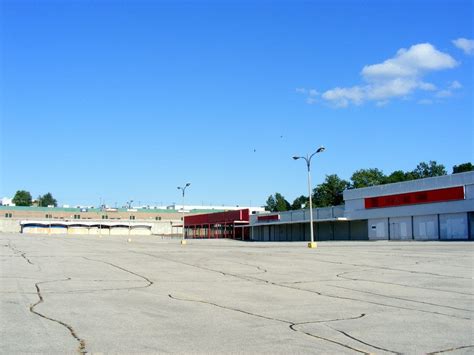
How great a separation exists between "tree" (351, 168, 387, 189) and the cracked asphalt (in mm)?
105868

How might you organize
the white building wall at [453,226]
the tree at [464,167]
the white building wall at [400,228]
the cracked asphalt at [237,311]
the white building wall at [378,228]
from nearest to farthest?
the cracked asphalt at [237,311] → the white building wall at [453,226] → the white building wall at [400,228] → the white building wall at [378,228] → the tree at [464,167]

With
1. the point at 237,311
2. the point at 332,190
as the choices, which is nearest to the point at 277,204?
the point at 332,190

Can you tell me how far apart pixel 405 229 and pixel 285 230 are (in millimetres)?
28851

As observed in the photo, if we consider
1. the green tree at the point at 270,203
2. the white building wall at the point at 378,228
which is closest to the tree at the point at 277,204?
the green tree at the point at 270,203

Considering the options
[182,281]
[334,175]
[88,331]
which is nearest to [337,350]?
[88,331]

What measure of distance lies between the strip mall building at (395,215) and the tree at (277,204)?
84381mm

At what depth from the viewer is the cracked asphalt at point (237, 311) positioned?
777 cm

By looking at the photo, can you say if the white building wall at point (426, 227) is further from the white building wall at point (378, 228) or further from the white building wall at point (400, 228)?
the white building wall at point (378, 228)

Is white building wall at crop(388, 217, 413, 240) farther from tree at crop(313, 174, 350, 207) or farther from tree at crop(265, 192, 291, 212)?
tree at crop(265, 192, 291, 212)

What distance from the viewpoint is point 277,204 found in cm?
17688

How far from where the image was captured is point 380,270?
1967 cm

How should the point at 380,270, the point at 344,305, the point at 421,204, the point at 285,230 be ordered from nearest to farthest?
the point at 344,305
the point at 380,270
the point at 421,204
the point at 285,230

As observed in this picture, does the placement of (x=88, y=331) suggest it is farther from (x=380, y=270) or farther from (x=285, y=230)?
(x=285, y=230)

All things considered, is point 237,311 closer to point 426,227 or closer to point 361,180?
point 426,227
